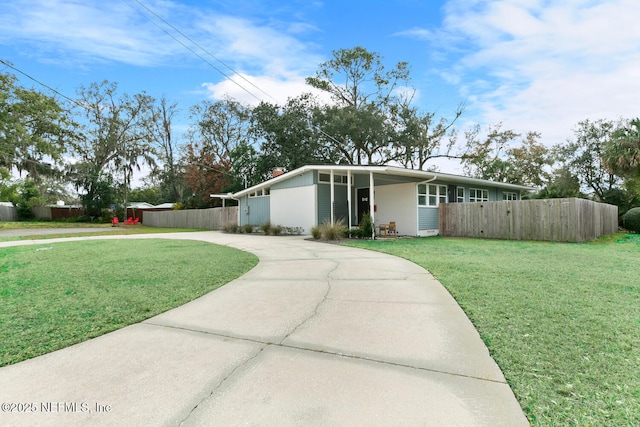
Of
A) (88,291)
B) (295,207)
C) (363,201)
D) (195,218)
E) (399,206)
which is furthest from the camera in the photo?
(195,218)

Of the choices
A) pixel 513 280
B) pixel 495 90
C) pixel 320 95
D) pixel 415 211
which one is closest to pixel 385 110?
pixel 320 95

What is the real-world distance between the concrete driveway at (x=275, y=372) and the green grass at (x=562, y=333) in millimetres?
187

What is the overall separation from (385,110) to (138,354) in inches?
1157

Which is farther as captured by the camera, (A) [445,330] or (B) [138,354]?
(A) [445,330]

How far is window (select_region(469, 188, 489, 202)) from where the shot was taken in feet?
64.2

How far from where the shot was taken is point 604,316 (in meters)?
3.63

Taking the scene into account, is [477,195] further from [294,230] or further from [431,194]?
[294,230]

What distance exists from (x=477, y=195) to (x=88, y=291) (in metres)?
19.9

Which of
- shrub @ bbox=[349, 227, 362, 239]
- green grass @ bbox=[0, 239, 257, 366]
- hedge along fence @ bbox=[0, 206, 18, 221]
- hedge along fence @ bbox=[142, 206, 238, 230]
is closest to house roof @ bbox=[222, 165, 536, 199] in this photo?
shrub @ bbox=[349, 227, 362, 239]

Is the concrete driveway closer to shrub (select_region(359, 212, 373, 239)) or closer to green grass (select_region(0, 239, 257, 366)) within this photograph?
green grass (select_region(0, 239, 257, 366))

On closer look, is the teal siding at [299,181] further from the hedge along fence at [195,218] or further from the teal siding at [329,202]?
the hedge along fence at [195,218]

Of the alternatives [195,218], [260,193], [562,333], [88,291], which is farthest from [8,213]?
[562,333]

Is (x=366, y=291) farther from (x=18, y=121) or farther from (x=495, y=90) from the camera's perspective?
(x=18, y=121)

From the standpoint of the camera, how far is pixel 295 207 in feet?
56.3
